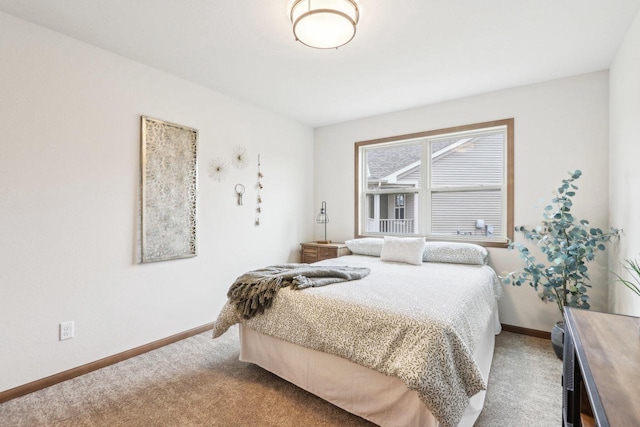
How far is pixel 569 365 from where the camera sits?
52.2 inches

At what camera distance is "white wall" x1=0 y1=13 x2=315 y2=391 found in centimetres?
199

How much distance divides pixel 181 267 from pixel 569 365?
2933 millimetres

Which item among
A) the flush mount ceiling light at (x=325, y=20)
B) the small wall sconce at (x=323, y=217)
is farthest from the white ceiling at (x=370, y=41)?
the small wall sconce at (x=323, y=217)

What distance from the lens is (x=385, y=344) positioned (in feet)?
5.15

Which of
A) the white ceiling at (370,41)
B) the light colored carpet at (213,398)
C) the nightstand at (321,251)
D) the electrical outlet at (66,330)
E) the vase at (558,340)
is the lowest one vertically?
the light colored carpet at (213,398)

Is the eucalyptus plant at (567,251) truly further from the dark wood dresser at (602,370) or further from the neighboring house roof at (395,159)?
the neighboring house roof at (395,159)

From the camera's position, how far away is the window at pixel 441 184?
3.24m

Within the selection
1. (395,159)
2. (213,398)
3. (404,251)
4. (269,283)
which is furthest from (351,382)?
(395,159)

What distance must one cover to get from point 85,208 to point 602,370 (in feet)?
10.1

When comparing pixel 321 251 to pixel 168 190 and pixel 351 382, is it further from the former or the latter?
pixel 351 382

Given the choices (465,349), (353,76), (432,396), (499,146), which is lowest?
(432,396)

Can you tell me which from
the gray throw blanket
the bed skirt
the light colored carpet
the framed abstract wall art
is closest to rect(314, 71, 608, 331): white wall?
the light colored carpet

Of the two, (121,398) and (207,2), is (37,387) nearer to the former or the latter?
(121,398)

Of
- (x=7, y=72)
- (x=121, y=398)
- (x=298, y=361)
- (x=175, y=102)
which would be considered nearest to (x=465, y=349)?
(x=298, y=361)
